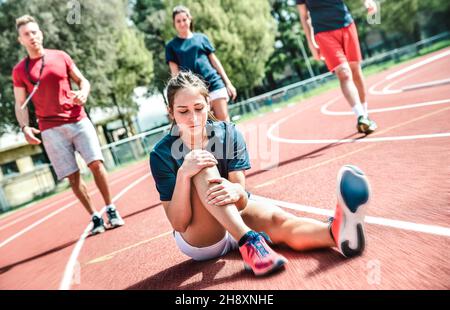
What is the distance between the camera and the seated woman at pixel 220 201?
1692mm

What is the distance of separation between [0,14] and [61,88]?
19.4 meters

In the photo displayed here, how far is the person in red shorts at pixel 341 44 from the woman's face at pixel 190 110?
10.3 ft

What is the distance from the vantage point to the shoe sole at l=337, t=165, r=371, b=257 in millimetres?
1614

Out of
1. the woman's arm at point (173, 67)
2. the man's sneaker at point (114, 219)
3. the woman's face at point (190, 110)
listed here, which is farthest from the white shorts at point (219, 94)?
the woman's face at point (190, 110)

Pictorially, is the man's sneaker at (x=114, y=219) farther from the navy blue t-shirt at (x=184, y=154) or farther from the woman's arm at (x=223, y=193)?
the woman's arm at (x=223, y=193)

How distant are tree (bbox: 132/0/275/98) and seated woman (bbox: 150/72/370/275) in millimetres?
27567

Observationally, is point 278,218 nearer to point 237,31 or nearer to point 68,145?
point 68,145

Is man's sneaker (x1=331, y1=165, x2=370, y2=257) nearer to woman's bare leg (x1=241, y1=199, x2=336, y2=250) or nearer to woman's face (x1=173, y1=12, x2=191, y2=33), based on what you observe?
woman's bare leg (x1=241, y1=199, x2=336, y2=250)

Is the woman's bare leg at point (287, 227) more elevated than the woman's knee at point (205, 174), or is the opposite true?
the woman's knee at point (205, 174)

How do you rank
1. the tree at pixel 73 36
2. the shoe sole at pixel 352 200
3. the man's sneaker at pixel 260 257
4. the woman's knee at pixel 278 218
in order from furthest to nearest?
1. the tree at pixel 73 36
2. the woman's knee at pixel 278 218
3. the man's sneaker at pixel 260 257
4. the shoe sole at pixel 352 200

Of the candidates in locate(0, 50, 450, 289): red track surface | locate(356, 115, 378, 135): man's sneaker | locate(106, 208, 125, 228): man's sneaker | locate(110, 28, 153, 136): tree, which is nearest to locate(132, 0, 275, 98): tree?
locate(110, 28, 153, 136): tree

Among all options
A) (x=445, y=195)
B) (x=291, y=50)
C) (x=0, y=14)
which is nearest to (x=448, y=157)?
(x=445, y=195)

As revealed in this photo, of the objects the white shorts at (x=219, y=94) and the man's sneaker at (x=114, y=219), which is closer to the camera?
the man's sneaker at (x=114, y=219)

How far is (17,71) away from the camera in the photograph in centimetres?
423
